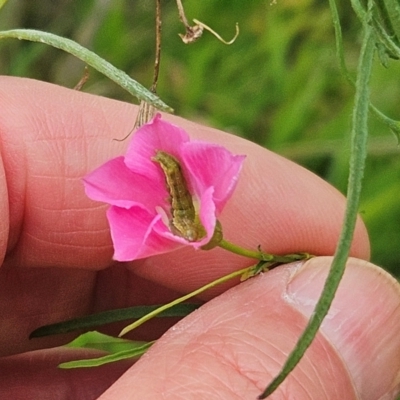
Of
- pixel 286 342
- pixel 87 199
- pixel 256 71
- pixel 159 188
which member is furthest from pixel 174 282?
pixel 256 71

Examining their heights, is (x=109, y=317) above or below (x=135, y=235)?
below

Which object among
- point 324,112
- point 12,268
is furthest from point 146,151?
point 324,112

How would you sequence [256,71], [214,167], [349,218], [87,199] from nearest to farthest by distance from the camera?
[349,218] → [214,167] → [87,199] → [256,71]

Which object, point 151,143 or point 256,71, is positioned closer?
point 151,143

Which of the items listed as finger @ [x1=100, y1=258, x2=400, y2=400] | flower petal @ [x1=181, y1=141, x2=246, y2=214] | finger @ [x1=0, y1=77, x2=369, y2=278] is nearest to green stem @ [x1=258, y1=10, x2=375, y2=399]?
flower petal @ [x1=181, y1=141, x2=246, y2=214]

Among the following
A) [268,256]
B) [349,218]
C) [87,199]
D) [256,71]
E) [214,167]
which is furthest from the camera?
[256,71]

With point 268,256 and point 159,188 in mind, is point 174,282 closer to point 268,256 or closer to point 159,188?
point 268,256
